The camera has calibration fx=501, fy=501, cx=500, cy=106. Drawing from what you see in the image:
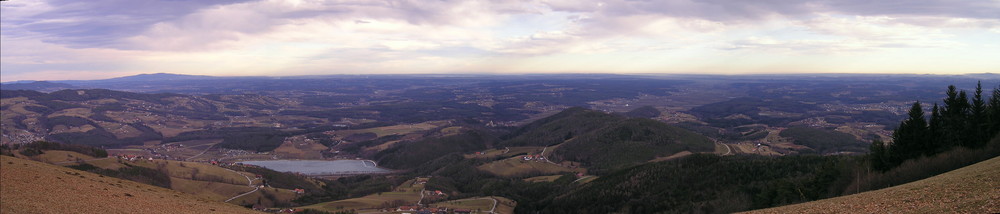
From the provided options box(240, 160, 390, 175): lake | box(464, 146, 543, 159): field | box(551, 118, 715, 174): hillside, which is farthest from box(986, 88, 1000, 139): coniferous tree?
box(240, 160, 390, 175): lake

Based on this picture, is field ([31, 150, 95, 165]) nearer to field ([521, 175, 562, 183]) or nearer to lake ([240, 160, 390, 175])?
lake ([240, 160, 390, 175])

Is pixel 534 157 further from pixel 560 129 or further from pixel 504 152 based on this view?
pixel 560 129

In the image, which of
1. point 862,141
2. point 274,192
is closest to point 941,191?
point 274,192

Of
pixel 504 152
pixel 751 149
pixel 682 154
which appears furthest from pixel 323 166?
pixel 751 149

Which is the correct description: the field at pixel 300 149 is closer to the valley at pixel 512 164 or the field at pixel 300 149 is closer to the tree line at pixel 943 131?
the valley at pixel 512 164

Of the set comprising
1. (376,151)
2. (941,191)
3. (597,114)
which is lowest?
(376,151)

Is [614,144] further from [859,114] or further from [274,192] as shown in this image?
[859,114]
